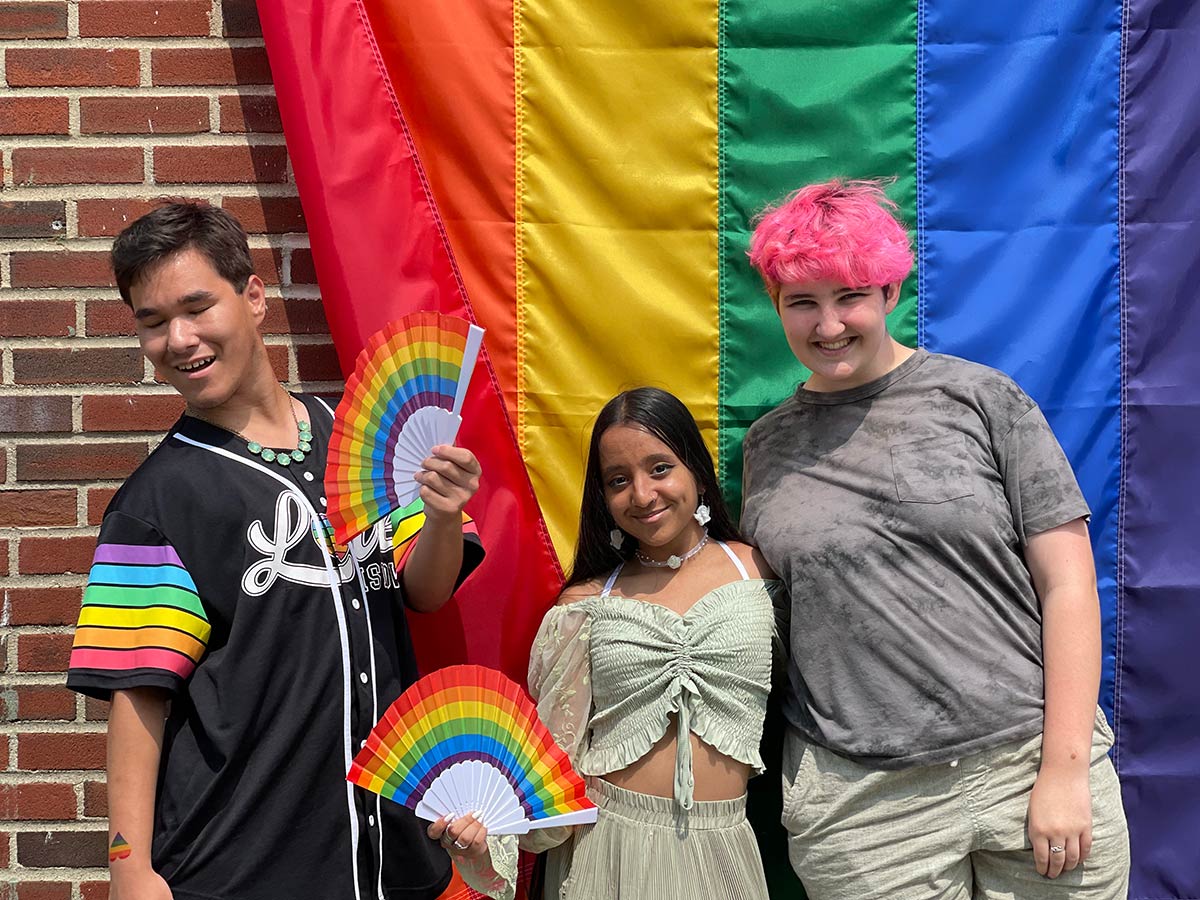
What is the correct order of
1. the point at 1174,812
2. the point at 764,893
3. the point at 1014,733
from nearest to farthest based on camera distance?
the point at 1014,733 < the point at 764,893 < the point at 1174,812

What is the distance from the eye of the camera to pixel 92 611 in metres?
2.17

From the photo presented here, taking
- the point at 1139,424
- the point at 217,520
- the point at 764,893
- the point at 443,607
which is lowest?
the point at 764,893

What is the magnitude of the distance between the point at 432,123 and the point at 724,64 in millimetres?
739

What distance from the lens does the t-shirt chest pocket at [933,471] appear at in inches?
96.7

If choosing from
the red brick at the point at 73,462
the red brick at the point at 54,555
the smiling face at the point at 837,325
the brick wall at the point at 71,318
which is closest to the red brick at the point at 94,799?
the brick wall at the point at 71,318

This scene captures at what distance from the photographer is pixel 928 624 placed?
97.0 inches

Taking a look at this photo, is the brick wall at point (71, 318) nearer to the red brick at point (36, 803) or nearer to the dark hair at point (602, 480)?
the red brick at point (36, 803)

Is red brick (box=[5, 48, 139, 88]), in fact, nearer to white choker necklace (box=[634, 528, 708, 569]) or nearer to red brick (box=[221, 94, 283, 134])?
red brick (box=[221, 94, 283, 134])

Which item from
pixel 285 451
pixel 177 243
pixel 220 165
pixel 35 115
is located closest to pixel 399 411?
pixel 285 451

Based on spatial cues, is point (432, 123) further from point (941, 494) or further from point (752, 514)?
point (941, 494)

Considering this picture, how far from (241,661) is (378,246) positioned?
1044 millimetres

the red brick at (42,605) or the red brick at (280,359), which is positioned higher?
the red brick at (280,359)

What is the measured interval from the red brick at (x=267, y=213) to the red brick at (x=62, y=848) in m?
1.57

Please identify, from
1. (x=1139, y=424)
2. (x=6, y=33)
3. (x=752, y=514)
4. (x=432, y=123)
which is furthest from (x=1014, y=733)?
(x=6, y=33)
